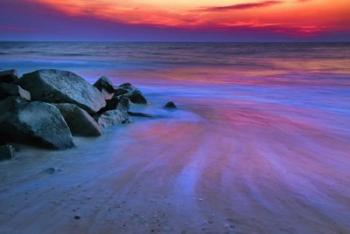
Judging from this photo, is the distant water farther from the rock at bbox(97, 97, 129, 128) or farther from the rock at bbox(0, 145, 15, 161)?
the rock at bbox(0, 145, 15, 161)

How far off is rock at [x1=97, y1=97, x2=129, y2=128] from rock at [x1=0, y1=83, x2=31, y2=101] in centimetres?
121

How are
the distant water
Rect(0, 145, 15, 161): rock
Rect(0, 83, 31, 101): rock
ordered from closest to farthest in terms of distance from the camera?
1. the distant water
2. Rect(0, 145, 15, 161): rock
3. Rect(0, 83, 31, 101): rock

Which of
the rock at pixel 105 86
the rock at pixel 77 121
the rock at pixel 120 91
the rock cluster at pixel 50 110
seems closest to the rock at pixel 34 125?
the rock cluster at pixel 50 110

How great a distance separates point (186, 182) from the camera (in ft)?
14.2

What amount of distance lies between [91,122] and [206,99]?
555 cm

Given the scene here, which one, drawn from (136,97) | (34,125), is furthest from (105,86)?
(34,125)

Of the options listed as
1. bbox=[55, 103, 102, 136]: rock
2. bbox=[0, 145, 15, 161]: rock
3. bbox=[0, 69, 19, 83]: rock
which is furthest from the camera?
bbox=[0, 69, 19, 83]: rock

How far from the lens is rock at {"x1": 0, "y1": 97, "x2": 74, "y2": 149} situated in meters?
5.31

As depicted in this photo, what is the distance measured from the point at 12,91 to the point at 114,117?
5.64 ft

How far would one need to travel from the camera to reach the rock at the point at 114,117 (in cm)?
711

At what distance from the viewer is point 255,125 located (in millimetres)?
7648

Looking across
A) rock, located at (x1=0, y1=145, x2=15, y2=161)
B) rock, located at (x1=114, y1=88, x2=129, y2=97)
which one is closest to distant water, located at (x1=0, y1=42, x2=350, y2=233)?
rock, located at (x1=0, y1=145, x2=15, y2=161)

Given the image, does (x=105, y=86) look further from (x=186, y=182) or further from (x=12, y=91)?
(x=186, y=182)

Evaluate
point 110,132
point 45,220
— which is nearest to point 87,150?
point 110,132
